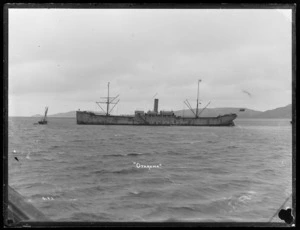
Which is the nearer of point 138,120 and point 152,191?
point 152,191

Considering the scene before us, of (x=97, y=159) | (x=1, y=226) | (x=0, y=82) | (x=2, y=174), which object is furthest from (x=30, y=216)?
(x=97, y=159)

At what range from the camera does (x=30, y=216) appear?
12.1ft

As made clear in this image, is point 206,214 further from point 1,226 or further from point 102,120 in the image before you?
point 102,120

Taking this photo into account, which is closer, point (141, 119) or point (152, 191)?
point (152, 191)

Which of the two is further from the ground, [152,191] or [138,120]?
[138,120]

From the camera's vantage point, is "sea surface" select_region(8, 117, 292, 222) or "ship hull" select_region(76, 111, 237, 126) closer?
"sea surface" select_region(8, 117, 292, 222)

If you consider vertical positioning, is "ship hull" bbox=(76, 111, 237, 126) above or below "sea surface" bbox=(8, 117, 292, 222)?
above

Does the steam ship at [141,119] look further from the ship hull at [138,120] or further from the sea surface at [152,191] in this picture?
the sea surface at [152,191]

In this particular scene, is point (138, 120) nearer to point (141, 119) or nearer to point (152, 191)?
point (141, 119)

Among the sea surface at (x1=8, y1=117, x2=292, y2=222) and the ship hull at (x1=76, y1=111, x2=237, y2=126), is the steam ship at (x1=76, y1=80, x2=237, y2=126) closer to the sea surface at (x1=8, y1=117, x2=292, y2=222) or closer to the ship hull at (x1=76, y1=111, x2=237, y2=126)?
the ship hull at (x1=76, y1=111, x2=237, y2=126)

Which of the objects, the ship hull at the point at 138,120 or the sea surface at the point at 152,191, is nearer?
the sea surface at the point at 152,191

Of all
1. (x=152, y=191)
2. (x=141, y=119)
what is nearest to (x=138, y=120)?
(x=141, y=119)

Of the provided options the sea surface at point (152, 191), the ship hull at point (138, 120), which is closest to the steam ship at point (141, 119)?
the ship hull at point (138, 120)

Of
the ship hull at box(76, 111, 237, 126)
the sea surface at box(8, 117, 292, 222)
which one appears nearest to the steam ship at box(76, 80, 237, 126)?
the ship hull at box(76, 111, 237, 126)
